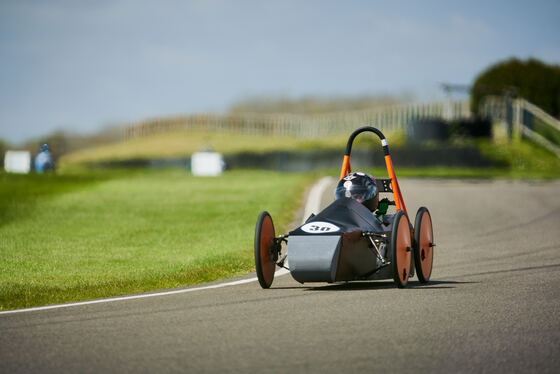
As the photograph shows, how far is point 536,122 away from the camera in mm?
50875

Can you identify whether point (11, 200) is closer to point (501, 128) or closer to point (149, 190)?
point (149, 190)

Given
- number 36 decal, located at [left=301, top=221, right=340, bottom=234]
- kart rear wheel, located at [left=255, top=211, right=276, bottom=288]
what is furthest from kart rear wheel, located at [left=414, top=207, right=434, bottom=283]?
kart rear wheel, located at [left=255, top=211, right=276, bottom=288]

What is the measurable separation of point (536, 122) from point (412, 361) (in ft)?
154

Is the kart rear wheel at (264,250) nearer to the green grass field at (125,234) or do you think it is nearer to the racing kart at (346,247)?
the racing kart at (346,247)

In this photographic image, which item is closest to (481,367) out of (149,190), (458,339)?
(458,339)

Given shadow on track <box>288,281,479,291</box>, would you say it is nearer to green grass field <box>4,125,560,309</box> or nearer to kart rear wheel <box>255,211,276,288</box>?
kart rear wheel <box>255,211,276,288</box>

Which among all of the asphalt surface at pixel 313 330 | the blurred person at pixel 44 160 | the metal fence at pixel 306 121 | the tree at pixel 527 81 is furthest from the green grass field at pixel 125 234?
the tree at pixel 527 81

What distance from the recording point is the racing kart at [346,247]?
29.1ft

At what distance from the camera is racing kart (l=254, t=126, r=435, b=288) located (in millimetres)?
8859

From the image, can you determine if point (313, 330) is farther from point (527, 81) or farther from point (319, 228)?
point (527, 81)

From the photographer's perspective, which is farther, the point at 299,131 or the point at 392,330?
the point at 299,131

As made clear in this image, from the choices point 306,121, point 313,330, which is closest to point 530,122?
point 306,121

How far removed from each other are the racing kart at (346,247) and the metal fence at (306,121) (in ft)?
124

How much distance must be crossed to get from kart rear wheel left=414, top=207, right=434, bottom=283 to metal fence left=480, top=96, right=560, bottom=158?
3964 cm
